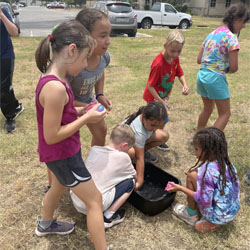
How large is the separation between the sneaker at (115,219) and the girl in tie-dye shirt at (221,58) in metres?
1.63

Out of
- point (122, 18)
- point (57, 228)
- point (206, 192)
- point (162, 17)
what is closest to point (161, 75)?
point (206, 192)

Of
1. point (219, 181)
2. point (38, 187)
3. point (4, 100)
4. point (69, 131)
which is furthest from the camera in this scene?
point (4, 100)

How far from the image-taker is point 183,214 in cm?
221

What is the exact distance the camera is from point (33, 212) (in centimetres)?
227

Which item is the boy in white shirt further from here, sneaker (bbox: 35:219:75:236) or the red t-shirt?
the red t-shirt

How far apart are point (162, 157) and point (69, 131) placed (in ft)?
6.43

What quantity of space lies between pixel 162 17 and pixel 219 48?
14.4m

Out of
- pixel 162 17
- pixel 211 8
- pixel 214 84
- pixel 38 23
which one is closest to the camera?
pixel 214 84

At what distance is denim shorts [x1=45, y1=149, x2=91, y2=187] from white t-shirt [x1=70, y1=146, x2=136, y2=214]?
48 cm

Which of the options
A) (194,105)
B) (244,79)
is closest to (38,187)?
(194,105)

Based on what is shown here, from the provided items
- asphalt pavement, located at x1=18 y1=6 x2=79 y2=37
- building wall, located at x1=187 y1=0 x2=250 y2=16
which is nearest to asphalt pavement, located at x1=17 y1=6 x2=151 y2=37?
asphalt pavement, located at x1=18 y1=6 x2=79 y2=37

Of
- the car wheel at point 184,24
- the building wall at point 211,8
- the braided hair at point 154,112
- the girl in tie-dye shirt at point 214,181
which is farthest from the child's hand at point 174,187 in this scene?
the building wall at point 211,8

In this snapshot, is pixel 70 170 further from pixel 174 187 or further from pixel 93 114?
pixel 174 187

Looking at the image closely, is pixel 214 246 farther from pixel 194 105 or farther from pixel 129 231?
pixel 194 105
